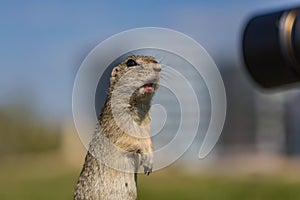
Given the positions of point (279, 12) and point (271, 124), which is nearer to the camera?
point (279, 12)

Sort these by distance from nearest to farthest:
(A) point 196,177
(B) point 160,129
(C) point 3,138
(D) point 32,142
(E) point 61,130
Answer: (B) point 160,129 < (A) point 196,177 < (E) point 61,130 < (D) point 32,142 < (C) point 3,138

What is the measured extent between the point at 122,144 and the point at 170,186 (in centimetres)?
616

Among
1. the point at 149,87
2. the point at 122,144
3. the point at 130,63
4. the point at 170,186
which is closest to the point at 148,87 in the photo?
the point at 149,87

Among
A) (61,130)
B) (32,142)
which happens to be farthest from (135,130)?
(32,142)

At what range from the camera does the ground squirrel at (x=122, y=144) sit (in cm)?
183

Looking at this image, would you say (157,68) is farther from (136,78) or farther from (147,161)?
(147,161)

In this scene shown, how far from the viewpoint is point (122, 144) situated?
1.97 metres

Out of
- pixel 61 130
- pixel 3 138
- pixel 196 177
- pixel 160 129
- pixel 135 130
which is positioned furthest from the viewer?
pixel 3 138

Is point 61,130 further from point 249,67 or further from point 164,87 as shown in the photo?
point 249,67

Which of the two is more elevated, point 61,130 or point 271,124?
point 271,124

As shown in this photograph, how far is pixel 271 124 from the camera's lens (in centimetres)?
1678

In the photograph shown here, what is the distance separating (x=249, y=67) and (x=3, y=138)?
14392mm

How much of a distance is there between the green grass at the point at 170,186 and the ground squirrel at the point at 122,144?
437 cm

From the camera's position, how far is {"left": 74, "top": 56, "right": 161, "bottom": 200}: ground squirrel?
72.1 inches
